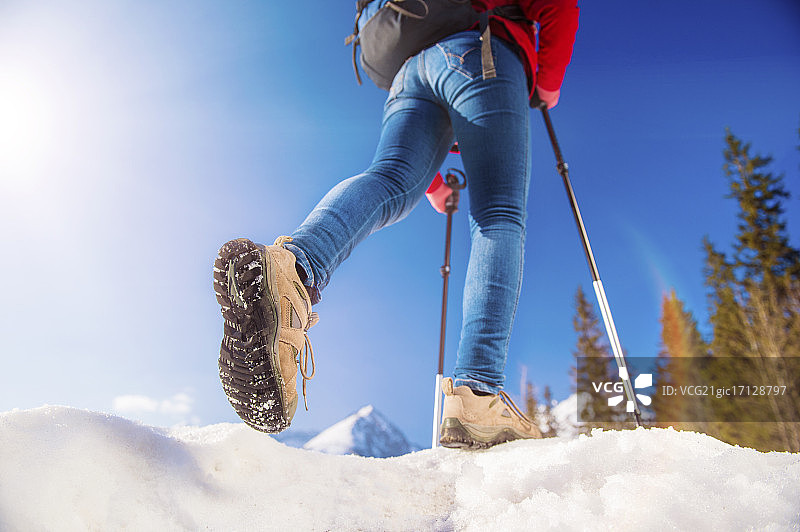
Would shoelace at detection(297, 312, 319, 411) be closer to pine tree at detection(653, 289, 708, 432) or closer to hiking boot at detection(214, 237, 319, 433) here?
hiking boot at detection(214, 237, 319, 433)

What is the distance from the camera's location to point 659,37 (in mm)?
29734

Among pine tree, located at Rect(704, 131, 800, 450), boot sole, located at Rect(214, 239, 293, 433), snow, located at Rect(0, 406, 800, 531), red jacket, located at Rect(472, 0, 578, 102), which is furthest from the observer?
pine tree, located at Rect(704, 131, 800, 450)

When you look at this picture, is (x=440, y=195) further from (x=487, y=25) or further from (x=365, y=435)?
(x=365, y=435)

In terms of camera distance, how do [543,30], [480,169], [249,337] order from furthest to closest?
[543,30] → [480,169] → [249,337]

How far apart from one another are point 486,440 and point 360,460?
0.39 metres

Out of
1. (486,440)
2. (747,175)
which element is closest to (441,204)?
(486,440)

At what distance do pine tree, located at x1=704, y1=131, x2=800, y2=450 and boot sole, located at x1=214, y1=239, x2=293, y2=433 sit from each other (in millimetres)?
17972

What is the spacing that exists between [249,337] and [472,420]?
2.31 ft

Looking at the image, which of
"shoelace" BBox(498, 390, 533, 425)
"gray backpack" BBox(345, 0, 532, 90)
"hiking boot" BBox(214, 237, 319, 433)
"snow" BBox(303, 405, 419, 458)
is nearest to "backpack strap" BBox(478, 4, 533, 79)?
"gray backpack" BBox(345, 0, 532, 90)

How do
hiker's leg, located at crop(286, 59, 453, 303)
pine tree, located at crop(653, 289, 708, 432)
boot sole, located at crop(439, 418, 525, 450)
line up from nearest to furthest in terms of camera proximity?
hiker's leg, located at crop(286, 59, 453, 303), boot sole, located at crop(439, 418, 525, 450), pine tree, located at crop(653, 289, 708, 432)

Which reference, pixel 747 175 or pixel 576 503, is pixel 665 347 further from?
pixel 576 503

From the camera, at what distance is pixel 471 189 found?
4.13 ft

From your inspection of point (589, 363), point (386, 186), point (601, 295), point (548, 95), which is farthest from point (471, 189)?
point (589, 363)

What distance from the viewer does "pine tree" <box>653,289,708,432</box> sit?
1933 centimetres
